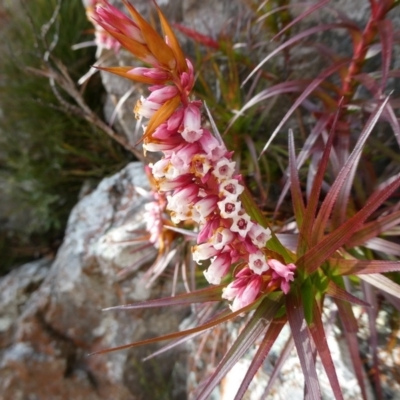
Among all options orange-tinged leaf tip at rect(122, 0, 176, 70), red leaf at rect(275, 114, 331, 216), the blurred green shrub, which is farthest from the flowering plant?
the blurred green shrub

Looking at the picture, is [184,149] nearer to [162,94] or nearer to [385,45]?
[162,94]

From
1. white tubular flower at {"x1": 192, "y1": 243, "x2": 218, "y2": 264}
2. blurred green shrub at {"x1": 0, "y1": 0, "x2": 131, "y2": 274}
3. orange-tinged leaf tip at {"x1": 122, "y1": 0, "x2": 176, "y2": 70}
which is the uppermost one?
blurred green shrub at {"x1": 0, "y1": 0, "x2": 131, "y2": 274}

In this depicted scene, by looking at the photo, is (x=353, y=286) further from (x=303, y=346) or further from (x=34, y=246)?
(x=34, y=246)

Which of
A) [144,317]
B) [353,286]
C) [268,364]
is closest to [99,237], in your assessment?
[144,317]

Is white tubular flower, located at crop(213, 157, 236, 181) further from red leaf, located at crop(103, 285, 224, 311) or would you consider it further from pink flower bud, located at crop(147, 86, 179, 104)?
red leaf, located at crop(103, 285, 224, 311)

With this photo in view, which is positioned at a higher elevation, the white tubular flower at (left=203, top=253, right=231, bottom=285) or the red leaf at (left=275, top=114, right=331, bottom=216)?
the red leaf at (left=275, top=114, right=331, bottom=216)

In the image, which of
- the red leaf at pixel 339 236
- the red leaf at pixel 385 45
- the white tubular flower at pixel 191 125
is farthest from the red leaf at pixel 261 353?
the red leaf at pixel 385 45

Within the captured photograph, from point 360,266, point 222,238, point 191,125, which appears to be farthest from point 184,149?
point 360,266
